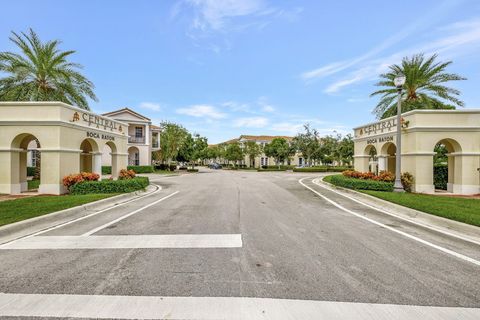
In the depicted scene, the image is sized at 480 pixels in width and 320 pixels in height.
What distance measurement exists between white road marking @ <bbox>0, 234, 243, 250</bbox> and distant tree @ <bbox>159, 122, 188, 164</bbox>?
127ft

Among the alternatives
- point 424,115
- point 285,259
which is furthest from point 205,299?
point 424,115

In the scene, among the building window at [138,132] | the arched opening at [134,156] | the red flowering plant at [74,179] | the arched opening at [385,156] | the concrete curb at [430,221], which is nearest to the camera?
the concrete curb at [430,221]

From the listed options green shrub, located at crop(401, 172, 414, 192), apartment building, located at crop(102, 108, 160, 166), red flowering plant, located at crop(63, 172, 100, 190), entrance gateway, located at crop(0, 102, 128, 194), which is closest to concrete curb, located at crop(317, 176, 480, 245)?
green shrub, located at crop(401, 172, 414, 192)

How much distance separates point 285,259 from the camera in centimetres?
459

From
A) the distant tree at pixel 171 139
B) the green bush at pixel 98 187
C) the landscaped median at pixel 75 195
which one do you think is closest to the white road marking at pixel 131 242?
the landscaped median at pixel 75 195

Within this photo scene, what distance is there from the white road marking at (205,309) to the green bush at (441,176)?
656 inches

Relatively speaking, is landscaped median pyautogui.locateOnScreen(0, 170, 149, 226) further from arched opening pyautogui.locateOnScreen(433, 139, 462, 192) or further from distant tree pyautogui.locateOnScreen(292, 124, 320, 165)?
distant tree pyautogui.locateOnScreen(292, 124, 320, 165)

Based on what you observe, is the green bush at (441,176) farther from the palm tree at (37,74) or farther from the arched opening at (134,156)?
the arched opening at (134,156)

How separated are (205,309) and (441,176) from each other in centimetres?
1909

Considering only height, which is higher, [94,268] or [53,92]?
[53,92]

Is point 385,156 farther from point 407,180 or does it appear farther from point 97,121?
point 97,121

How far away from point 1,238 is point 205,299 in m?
5.79

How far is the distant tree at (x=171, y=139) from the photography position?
43.5 meters

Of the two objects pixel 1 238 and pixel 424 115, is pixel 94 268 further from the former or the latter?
pixel 424 115
